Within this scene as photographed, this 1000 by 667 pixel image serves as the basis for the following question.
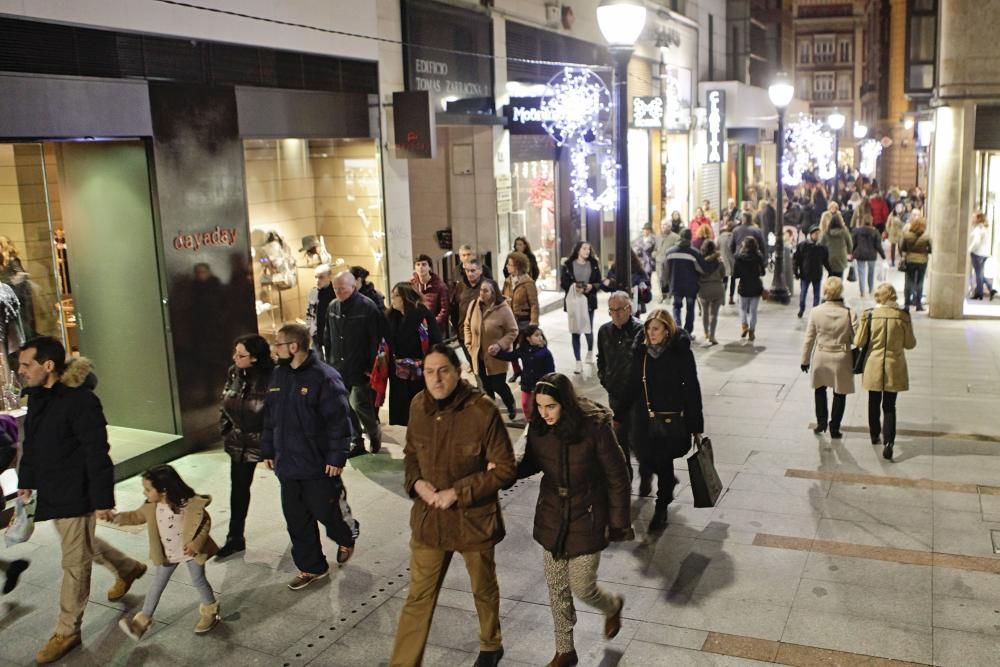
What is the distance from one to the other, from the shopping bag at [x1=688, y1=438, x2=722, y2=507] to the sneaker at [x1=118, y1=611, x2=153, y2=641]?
3750 millimetres

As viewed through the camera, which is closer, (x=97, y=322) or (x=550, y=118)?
(x=97, y=322)

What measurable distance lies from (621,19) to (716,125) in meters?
18.7

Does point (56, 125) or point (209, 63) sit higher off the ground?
point (209, 63)

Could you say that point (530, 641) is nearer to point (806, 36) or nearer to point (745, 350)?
point (745, 350)

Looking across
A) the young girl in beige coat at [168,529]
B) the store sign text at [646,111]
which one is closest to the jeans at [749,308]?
the store sign text at [646,111]

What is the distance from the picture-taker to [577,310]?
13.5 meters

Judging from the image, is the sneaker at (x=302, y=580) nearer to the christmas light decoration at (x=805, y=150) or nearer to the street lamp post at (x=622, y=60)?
the street lamp post at (x=622, y=60)

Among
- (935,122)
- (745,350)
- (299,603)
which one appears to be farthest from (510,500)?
(935,122)

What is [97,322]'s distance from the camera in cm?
1046

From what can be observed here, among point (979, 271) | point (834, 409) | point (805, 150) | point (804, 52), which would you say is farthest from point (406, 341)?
point (804, 52)

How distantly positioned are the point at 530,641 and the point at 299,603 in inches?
64.8

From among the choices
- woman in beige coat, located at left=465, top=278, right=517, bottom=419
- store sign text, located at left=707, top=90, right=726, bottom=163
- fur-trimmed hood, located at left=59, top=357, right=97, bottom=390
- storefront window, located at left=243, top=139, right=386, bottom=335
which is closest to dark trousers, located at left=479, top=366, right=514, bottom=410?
woman in beige coat, located at left=465, top=278, right=517, bottom=419

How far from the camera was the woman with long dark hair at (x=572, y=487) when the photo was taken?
18.4 ft

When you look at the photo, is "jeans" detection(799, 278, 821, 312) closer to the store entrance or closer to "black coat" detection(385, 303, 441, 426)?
"black coat" detection(385, 303, 441, 426)
